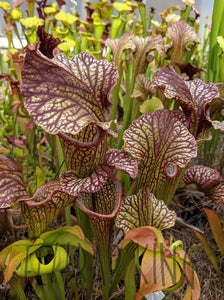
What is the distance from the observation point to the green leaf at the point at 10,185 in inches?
20.8

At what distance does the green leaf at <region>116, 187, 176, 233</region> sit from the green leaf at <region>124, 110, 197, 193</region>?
→ 0.21 ft

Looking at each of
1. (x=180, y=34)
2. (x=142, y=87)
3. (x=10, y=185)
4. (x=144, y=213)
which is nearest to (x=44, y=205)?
(x=10, y=185)

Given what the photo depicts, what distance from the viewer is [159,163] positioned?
61 cm

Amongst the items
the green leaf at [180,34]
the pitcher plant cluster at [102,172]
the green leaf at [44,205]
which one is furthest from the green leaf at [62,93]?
the green leaf at [180,34]

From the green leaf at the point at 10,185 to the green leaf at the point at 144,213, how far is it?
0.19m

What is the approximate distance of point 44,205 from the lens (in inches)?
21.7

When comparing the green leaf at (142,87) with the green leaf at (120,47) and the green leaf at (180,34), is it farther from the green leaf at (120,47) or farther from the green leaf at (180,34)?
the green leaf at (180,34)

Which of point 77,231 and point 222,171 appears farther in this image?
point 222,171

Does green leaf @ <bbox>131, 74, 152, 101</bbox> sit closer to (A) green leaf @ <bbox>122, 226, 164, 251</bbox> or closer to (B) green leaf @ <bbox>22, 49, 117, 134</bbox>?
(B) green leaf @ <bbox>22, 49, 117, 134</bbox>

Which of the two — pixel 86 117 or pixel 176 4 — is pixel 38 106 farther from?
pixel 176 4

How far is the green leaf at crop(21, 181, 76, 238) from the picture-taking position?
539 millimetres

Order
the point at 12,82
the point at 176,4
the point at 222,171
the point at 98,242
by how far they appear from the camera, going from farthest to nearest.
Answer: the point at 176,4 → the point at 222,171 → the point at 12,82 → the point at 98,242

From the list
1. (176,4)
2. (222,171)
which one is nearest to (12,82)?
(222,171)

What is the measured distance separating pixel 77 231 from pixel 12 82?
2.36 feet
